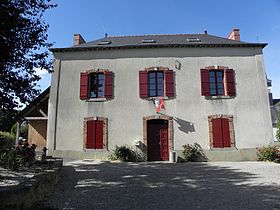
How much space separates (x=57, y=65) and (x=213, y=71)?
848cm

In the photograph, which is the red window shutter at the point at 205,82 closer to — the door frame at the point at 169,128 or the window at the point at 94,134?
the door frame at the point at 169,128

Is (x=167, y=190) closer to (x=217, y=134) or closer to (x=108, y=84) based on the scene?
(x=217, y=134)

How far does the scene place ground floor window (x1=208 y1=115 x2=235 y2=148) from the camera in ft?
38.6

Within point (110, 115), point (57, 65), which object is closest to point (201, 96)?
point (110, 115)

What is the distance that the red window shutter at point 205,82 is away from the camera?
1218 centimetres

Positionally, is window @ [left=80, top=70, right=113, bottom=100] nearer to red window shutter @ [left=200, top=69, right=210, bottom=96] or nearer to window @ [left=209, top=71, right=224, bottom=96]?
red window shutter @ [left=200, top=69, right=210, bottom=96]

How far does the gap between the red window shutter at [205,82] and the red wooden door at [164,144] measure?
2761 millimetres

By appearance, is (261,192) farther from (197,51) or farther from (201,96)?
(197,51)

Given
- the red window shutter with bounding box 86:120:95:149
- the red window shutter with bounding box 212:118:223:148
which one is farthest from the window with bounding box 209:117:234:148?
the red window shutter with bounding box 86:120:95:149

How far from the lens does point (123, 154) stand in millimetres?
11555

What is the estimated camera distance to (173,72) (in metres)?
12.6

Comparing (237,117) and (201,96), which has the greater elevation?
(201,96)

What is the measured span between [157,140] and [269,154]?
5314 millimetres

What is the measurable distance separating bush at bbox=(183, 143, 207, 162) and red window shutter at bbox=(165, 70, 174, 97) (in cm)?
278
